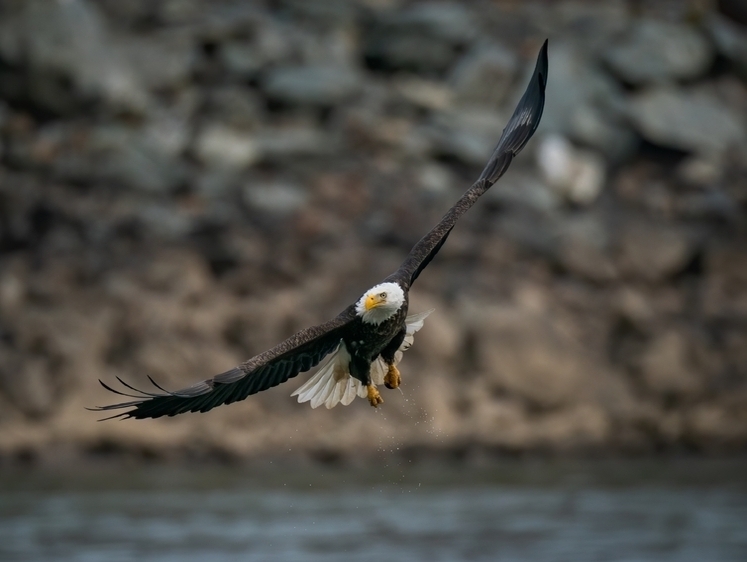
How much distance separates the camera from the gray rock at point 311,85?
18703 mm

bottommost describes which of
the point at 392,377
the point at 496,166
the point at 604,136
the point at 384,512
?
the point at 392,377

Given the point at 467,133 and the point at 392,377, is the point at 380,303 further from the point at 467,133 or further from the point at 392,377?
the point at 467,133

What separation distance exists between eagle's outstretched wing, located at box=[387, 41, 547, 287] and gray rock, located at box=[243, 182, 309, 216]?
895 centimetres

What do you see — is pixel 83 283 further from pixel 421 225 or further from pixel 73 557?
pixel 73 557

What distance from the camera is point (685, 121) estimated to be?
19328mm

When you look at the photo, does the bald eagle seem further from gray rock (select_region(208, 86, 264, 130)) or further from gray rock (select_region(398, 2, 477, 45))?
gray rock (select_region(398, 2, 477, 45))

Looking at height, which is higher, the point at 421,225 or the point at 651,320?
the point at 421,225

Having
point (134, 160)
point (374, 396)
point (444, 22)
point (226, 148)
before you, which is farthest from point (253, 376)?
point (444, 22)

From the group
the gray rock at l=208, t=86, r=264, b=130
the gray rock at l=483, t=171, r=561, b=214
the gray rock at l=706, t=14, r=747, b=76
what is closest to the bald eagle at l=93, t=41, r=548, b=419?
the gray rock at l=483, t=171, r=561, b=214

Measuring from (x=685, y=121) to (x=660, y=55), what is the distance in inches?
59.7

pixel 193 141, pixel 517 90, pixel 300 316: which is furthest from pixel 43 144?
pixel 517 90

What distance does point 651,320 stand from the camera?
51.5ft

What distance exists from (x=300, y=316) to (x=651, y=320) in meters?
4.04

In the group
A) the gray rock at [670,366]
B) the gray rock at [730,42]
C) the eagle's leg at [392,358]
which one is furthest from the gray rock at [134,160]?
the eagle's leg at [392,358]
